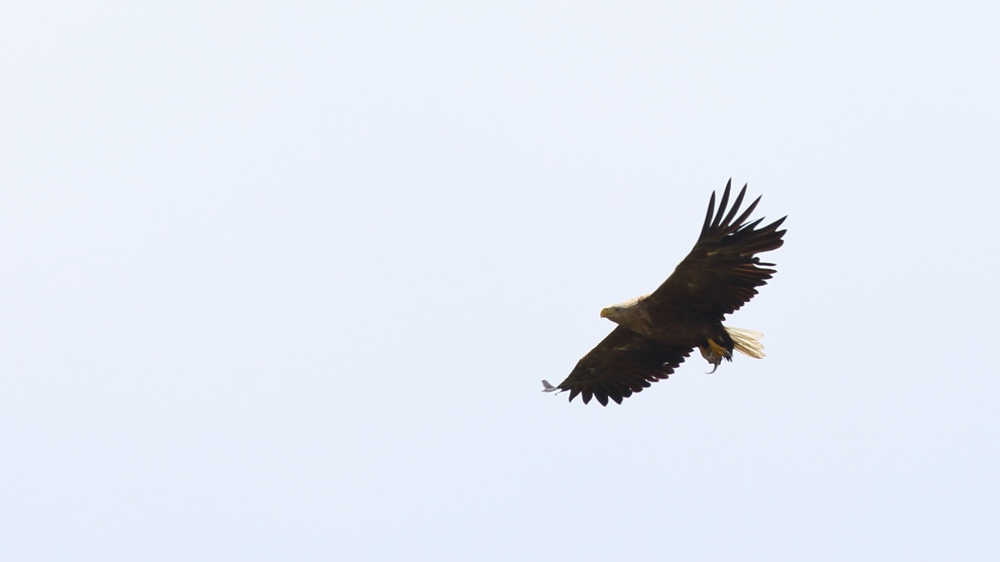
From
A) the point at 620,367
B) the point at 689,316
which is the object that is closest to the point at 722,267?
the point at 689,316

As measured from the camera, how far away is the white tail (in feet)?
40.4

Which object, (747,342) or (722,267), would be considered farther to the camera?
(747,342)

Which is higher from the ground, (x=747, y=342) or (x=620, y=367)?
(x=620, y=367)

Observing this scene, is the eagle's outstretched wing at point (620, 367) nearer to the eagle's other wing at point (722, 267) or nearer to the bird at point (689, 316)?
the bird at point (689, 316)

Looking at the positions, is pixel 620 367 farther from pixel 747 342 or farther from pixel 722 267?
pixel 722 267

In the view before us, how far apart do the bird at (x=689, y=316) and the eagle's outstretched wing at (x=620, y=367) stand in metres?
0.01

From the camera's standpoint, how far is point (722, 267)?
442 inches

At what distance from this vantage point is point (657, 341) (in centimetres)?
1280

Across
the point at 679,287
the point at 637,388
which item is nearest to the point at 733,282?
the point at 679,287

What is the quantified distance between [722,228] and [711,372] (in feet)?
5.93

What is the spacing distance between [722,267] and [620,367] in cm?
255

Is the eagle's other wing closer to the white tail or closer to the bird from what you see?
the bird

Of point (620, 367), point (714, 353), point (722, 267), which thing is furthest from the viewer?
point (620, 367)

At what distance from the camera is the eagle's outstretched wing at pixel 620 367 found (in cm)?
1302
